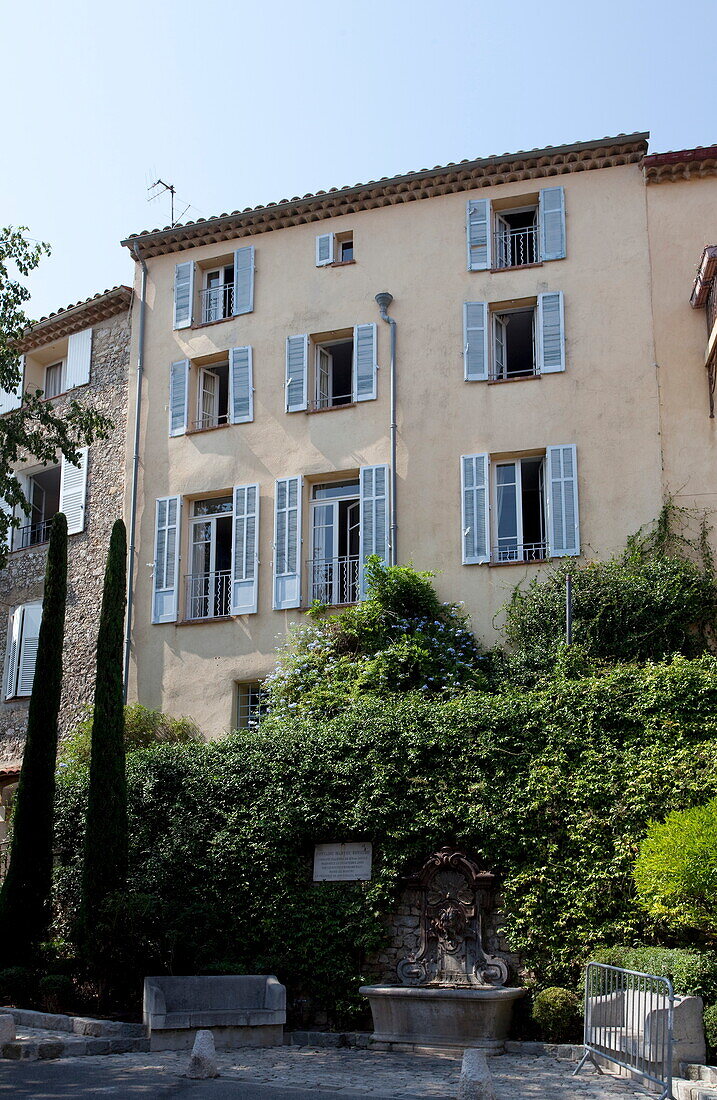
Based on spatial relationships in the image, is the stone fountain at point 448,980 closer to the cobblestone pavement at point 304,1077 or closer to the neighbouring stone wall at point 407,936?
the neighbouring stone wall at point 407,936

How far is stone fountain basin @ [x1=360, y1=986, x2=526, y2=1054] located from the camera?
1144 cm

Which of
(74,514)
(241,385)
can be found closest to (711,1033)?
(241,385)

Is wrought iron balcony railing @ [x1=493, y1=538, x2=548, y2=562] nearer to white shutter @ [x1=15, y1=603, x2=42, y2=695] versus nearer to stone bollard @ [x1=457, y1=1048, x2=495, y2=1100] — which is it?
white shutter @ [x1=15, y1=603, x2=42, y2=695]

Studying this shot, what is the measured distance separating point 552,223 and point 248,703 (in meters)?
9.21

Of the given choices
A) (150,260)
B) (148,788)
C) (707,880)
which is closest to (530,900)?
(707,880)

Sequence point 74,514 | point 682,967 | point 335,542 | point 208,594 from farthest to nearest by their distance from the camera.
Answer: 1. point 74,514
2. point 208,594
3. point 335,542
4. point 682,967

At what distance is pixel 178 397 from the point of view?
2070cm

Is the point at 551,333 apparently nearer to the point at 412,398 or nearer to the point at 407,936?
the point at 412,398

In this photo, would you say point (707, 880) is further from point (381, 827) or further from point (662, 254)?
point (662, 254)

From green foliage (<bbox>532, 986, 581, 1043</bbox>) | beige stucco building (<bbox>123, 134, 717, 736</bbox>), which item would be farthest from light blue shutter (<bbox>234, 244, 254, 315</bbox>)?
green foliage (<bbox>532, 986, 581, 1043</bbox>)

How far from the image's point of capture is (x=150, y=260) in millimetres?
21891

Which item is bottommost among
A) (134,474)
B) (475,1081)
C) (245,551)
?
(475,1081)

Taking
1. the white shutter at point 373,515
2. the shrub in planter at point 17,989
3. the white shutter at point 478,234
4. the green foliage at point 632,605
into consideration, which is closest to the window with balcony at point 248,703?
the white shutter at point 373,515

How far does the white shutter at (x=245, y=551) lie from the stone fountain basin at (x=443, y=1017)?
807 cm
